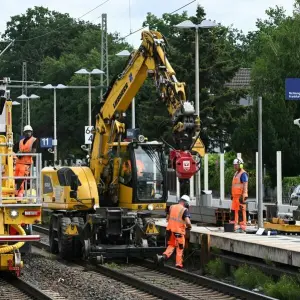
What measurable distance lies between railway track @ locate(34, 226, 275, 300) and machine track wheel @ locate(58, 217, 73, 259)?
0.36m

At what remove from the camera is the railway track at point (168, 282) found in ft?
57.0

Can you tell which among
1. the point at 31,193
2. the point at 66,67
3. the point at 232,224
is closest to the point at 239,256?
the point at 232,224

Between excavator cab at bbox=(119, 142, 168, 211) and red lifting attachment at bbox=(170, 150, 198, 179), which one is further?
excavator cab at bbox=(119, 142, 168, 211)

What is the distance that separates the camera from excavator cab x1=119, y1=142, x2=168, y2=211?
23.5 meters

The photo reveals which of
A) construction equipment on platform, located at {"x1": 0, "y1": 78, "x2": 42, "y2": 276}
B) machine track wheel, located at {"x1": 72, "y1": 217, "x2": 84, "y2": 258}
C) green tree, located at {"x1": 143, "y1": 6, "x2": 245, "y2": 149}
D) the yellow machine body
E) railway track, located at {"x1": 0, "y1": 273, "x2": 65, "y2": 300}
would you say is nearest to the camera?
railway track, located at {"x1": 0, "y1": 273, "x2": 65, "y2": 300}

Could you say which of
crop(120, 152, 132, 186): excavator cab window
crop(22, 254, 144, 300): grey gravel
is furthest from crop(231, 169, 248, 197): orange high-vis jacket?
crop(22, 254, 144, 300): grey gravel

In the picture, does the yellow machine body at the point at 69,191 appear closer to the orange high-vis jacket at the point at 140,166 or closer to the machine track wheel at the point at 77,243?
the machine track wheel at the point at 77,243

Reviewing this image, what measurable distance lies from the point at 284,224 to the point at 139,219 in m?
3.83

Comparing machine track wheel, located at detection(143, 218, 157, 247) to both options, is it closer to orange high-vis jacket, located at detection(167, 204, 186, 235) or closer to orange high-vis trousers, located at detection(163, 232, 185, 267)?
orange high-vis trousers, located at detection(163, 232, 185, 267)

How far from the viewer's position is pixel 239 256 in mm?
20922

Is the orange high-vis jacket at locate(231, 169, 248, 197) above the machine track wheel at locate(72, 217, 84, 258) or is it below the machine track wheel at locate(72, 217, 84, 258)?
above

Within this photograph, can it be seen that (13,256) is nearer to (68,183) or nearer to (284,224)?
(68,183)

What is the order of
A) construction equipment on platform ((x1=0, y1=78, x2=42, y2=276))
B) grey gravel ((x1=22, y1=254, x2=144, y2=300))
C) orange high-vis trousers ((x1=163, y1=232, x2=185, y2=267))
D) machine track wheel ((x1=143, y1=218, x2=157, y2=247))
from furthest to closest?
machine track wheel ((x1=143, y1=218, x2=157, y2=247))
orange high-vis trousers ((x1=163, y1=232, x2=185, y2=267))
construction equipment on platform ((x1=0, y1=78, x2=42, y2=276))
grey gravel ((x1=22, y1=254, x2=144, y2=300))

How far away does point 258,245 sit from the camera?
19.2 meters
